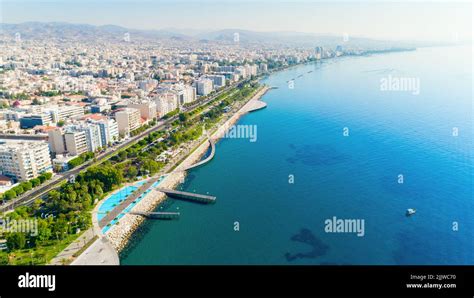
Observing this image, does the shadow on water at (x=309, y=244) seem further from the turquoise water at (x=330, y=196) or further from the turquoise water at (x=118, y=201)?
the turquoise water at (x=118, y=201)

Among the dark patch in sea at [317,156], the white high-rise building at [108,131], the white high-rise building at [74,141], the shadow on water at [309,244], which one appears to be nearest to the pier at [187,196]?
the shadow on water at [309,244]

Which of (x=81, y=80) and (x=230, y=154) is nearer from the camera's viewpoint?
(x=230, y=154)

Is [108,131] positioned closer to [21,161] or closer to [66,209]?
[21,161]

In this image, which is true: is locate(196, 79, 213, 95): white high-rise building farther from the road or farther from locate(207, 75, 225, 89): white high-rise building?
the road
